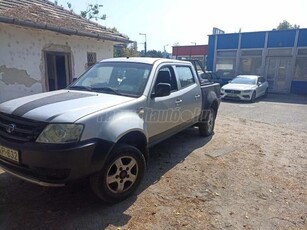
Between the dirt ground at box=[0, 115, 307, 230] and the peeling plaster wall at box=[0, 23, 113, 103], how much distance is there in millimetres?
3700

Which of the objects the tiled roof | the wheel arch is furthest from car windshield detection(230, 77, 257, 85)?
the wheel arch

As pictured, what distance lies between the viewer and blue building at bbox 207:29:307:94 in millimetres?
18719

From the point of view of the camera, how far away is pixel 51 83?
332 inches

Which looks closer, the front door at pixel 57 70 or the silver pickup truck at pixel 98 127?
the silver pickup truck at pixel 98 127

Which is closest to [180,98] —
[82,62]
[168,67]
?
[168,67]

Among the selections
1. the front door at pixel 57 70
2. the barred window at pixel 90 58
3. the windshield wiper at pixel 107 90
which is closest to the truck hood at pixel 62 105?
the windshield wiper at pixel 107 90

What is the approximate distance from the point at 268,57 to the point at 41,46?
1764 centimetres

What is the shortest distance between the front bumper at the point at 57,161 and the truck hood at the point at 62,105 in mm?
316

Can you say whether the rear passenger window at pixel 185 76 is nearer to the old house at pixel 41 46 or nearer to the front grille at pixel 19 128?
the front grille at pixel 19 128

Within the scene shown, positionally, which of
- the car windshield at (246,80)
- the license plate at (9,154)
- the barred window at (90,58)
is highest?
the barred window at (90,58)

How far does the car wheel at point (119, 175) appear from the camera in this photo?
3.10 m

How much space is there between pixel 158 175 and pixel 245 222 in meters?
1.62

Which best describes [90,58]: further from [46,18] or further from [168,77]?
[168,77]

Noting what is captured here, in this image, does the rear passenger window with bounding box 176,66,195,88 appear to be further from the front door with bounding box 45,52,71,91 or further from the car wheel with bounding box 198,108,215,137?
the front door with bounding box 45,52,71,91
